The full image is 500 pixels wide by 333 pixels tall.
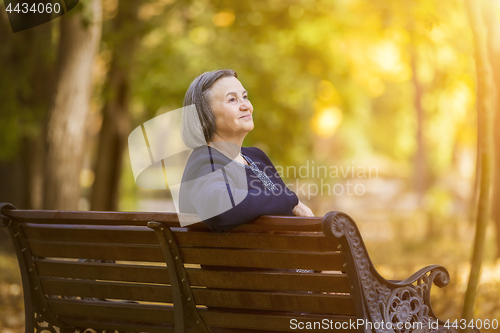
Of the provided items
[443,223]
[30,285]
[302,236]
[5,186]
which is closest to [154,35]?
[5,186]

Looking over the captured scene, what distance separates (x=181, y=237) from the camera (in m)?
→ 2.82

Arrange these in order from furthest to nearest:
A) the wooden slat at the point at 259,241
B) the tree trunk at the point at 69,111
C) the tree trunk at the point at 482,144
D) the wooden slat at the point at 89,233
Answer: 1. the tree trunk at the point at 69,111
2. the tree trunk at the point at 482,144
3. the wooden slat at the point at 89,233
4. the wooden slat at the point at 259,241

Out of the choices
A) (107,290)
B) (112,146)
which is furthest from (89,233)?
(112,146)

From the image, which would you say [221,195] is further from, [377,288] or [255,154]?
[255,154]

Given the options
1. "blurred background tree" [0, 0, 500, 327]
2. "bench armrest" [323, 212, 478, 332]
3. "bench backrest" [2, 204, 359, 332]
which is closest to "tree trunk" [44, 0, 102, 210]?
"blurred background tree" [0, 0, 500, 327]

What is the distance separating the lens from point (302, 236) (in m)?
2.51

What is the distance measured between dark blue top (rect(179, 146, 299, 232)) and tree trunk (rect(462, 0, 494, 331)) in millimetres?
1503

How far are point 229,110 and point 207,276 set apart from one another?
2.78ft

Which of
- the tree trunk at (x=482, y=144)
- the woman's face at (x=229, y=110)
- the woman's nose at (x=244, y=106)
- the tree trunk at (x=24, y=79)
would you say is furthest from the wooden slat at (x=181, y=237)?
the tree trunk at (x=24, y=79)

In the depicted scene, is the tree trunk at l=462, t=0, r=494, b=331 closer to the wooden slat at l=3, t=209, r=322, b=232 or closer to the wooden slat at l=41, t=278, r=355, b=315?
the wooden slat at l=41, t=278, r=355, b=315

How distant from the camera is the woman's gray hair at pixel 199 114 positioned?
10.0ft

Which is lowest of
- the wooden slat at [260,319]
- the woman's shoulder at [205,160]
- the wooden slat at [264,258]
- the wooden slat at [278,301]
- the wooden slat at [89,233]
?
the wooden slat at [260,319]

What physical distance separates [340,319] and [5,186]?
10602 mm

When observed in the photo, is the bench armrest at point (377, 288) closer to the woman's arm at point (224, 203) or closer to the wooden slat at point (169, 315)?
the wooden slat at point (169, 315)
